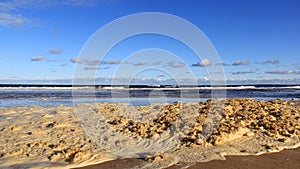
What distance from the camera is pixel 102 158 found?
6.68m

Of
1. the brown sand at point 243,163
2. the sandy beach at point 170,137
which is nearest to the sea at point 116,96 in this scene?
the sandy beach at point 170,137

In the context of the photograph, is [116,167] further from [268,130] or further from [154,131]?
[268,130]

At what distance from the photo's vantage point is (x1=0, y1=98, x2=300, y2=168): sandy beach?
6465 mm

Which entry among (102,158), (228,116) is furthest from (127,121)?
(102,158)

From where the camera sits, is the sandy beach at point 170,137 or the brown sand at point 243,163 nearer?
the brown sand at point 243,163

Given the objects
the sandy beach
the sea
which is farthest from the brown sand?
the sea

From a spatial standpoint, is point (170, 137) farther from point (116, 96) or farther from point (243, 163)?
point (116, 96)

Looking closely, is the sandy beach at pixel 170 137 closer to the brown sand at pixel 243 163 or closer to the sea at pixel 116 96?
the brown sand at pixel 243 163

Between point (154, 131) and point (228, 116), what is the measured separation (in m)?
2.66

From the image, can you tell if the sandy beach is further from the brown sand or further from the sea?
the sea

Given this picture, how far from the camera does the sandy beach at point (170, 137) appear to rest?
6.46 m

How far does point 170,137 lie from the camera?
27.5 feet

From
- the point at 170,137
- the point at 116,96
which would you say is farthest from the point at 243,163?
the point at 116,96

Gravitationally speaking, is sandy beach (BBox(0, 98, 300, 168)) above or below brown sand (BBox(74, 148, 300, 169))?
above
